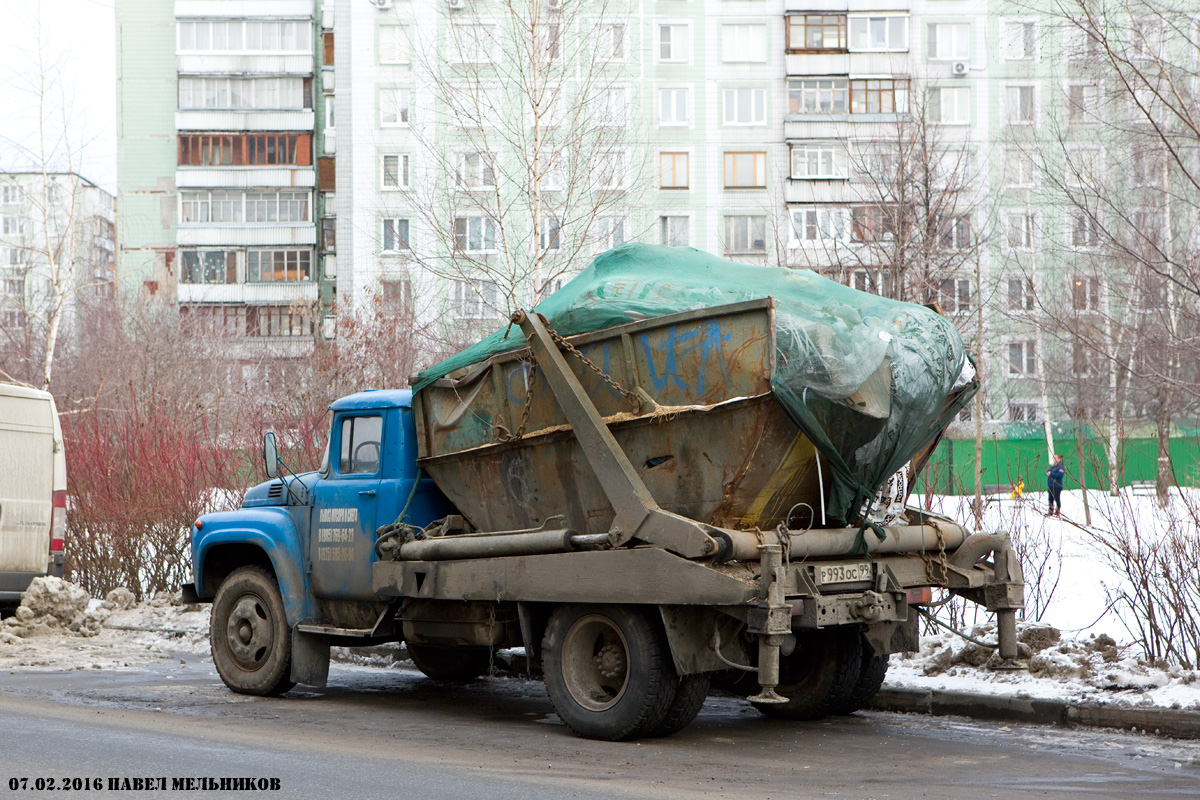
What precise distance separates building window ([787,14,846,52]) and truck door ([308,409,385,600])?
46.3 meters

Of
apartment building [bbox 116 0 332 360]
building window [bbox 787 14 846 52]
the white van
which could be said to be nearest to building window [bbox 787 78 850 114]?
building window [bbox 787 14 846 52]

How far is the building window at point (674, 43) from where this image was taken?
5300 centimetres

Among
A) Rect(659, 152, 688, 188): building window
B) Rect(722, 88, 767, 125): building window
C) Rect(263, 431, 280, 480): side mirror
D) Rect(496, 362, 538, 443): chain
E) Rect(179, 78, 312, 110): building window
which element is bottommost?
Rect(263, 431, 280, 480): side mirror

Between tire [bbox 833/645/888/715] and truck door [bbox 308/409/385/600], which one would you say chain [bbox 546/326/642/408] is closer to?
truck door [bbox 308/409/385/600]

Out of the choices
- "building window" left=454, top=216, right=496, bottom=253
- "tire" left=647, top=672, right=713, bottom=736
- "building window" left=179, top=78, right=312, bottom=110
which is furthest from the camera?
"building window" left=179, top=78, right=312, bottom=110

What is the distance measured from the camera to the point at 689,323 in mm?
7684

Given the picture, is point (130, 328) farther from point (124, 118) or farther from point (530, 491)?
point (530, 491)

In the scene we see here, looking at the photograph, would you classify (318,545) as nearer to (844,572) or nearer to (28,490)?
(844,572)

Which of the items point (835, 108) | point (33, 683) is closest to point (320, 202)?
point (835, 108)

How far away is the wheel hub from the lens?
9.79 meters

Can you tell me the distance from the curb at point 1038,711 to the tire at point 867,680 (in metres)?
0.42

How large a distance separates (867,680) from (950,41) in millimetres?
48768

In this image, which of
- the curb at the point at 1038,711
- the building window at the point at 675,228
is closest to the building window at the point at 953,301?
the curb at the point at 1038,711

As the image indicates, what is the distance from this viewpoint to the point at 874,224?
20531 millimetres
